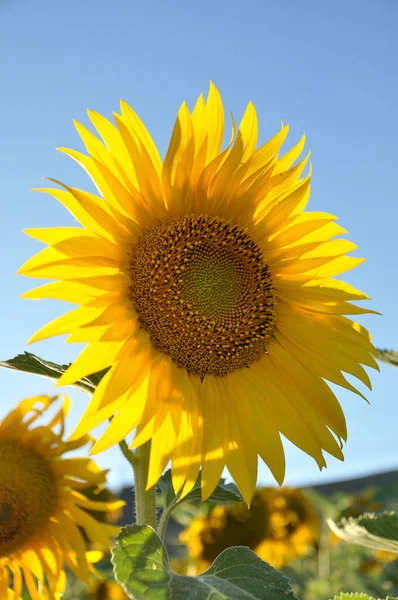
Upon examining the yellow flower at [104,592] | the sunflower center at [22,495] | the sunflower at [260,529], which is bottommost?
the yellow flower at [104,592]

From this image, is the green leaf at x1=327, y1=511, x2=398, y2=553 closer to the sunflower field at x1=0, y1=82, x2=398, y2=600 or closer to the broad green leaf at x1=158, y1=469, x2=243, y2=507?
the sunflower field at x1=0, y1=82, x2=398, y2=600

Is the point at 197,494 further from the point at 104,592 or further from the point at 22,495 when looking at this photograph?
the point at 104,592

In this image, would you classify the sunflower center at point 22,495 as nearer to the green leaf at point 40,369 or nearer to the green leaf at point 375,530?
the green leaf at point 40,369

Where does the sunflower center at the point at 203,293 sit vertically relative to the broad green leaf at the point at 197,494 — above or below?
above

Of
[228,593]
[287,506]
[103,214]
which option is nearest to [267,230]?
[103,214]

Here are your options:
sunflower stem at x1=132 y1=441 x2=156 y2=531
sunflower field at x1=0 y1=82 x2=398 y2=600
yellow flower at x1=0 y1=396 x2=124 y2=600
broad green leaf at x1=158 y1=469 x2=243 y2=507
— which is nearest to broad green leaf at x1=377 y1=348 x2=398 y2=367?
sunflower field at x1=0 y1=82 x2=398 y2=600

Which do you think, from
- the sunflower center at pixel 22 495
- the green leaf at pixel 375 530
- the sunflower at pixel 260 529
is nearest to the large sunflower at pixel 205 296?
the green leaf at pixel 375 530
